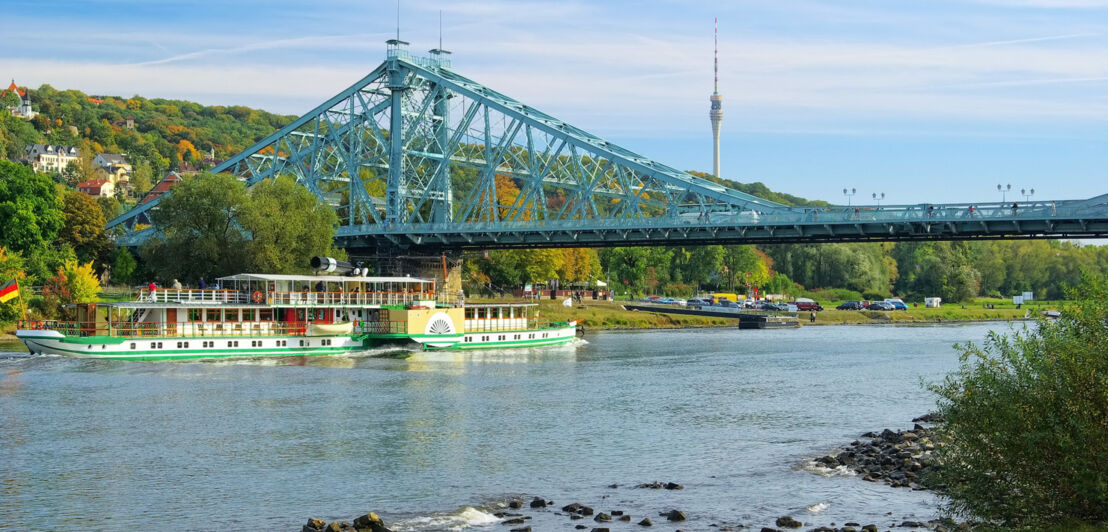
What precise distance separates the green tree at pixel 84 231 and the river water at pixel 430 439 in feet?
134

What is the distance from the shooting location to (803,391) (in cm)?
5025

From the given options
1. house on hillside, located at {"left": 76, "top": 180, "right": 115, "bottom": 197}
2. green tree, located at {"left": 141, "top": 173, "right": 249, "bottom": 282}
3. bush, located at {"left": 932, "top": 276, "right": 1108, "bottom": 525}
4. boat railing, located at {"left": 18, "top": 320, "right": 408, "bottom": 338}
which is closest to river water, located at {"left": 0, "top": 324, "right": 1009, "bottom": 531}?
boat railing, located at {"left": 18, "top": 320, "right": 408, "bottom": 338}

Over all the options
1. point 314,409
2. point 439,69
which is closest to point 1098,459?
point 314,409

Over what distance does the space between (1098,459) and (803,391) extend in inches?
1176

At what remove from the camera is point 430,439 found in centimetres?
3606

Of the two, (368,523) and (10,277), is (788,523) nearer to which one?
(368,523)

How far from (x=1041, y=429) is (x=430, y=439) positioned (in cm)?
1987

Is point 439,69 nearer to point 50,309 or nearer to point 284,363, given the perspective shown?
point 50,309

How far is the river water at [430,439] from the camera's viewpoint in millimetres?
26703

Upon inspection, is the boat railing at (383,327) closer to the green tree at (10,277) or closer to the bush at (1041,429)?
the green tree at (10,277)

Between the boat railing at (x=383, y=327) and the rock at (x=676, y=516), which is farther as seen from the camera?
the boat railing at (x=383, y=327)

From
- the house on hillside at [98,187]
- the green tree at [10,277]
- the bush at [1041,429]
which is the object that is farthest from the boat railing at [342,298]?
the house on hillside at [98,187]

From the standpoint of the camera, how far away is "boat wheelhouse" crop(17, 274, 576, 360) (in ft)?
190

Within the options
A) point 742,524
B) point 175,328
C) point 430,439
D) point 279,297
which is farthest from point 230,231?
point 742,524
